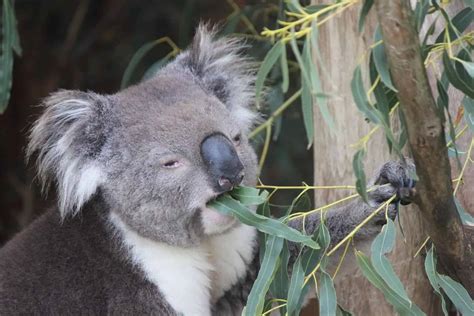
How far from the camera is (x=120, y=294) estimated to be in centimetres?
283

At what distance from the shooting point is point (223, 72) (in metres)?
3.14

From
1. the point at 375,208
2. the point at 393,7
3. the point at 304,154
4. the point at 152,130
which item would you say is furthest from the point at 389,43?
the point at 304,154

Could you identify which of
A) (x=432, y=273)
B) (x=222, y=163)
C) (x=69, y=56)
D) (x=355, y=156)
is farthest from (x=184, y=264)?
(x=69, y=56)

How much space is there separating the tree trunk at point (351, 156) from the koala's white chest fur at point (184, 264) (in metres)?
0.47

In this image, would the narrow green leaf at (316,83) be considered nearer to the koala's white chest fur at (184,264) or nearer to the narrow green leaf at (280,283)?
the narrow green leaf at (280,283)

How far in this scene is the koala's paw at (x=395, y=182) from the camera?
2.51 m

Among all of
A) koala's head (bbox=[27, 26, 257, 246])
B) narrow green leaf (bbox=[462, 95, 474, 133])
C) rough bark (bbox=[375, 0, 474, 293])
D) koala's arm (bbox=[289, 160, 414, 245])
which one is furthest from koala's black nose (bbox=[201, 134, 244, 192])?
narrow green leaf (bbox=[462, 95, 474, 133])

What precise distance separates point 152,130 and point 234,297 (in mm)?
663

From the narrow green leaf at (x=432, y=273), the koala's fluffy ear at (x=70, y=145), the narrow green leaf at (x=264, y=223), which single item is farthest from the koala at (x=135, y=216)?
the narrow green leaf at (x=432, y=273)

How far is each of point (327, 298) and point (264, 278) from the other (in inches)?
6.9

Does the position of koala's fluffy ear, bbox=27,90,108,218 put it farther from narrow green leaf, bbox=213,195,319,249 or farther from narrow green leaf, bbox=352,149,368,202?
narrow green leaf, bbox=352,149,368,202

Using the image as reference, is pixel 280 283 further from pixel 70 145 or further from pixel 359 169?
pixel 70 145

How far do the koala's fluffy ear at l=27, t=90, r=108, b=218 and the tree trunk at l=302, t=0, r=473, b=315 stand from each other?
2.66 ft

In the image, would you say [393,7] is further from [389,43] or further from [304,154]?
[304,154]
